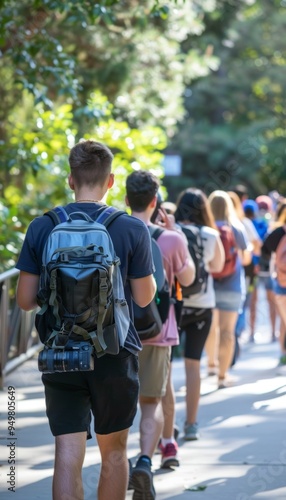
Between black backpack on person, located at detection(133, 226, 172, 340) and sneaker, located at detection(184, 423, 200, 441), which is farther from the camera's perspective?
sneaker, located at detection(184, 423, 200, 441)

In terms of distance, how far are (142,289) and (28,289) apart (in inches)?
20.5

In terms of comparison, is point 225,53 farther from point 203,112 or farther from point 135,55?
point 135,55

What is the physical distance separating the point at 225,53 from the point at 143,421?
113ft

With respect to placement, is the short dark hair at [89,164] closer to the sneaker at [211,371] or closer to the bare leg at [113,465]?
the bare leg at [113,465]

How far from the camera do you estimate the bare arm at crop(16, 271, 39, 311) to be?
183 inches

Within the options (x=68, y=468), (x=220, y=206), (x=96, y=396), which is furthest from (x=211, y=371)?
(x=68, y=468)

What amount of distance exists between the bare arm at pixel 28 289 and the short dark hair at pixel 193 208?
3742mm

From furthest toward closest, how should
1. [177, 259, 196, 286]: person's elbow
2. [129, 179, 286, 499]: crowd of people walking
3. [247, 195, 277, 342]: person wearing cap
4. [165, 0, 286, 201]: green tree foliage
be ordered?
[165, 0, 286, 201]: green tree foliage
[247, 195, 277, 342]: person wearing cap
[129, 179, 286, 499]: crowd of people walking
[177, 259, 196, 286]: person's elbow

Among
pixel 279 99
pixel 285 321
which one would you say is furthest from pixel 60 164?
pixel 279 99

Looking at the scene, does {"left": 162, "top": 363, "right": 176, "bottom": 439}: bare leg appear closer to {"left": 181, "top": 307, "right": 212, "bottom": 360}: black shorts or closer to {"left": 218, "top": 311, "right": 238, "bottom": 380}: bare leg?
{"left": 181, "top": 307, "right": 212, "bottom": 360}: black shorts

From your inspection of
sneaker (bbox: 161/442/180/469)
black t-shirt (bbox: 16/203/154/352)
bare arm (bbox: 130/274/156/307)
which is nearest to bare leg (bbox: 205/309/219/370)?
sneaker (bbox: 161/442/180/469)

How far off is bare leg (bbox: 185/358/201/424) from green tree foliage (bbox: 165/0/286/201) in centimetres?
3122

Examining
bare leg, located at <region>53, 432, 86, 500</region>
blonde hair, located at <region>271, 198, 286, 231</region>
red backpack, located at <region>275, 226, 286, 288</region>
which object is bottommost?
bare leg, located at <region>53, 432, 86, 500</region>

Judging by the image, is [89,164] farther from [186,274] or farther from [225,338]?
[225,338]
